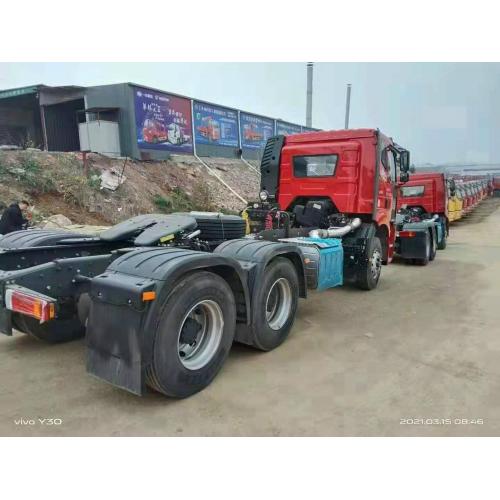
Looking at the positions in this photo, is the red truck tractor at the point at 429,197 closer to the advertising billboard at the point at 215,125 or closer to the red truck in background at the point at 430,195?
the red truck in background at the point at 430,195

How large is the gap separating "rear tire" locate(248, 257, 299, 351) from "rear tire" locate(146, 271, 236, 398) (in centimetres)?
40

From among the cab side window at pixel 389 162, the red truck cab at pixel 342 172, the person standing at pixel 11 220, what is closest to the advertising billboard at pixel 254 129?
the cab side window at pixel 389 162

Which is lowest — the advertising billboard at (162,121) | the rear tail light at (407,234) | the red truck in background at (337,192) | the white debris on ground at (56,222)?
the rear tail light at (407,234)

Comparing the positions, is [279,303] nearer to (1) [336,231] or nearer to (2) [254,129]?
(1) [336,231]

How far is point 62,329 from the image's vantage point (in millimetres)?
4406

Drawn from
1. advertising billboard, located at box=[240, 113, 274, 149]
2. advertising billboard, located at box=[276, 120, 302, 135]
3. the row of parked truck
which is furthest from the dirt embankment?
advertising billboard, located at box=[276, 120, 302, 135]

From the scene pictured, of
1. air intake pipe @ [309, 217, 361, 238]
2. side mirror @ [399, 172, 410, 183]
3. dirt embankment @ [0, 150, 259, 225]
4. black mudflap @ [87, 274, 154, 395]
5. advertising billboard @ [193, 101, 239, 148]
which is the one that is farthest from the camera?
advertising billboard @ [193, 101, 239, 148]

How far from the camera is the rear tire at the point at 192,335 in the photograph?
10.0 feet

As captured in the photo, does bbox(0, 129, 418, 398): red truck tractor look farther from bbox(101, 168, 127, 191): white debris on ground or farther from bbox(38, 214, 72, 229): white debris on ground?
bbox(101, 168, 127, 191): white debris on ground

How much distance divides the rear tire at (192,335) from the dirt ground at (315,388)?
0.16 meters

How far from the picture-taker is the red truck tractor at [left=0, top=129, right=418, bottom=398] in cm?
303
